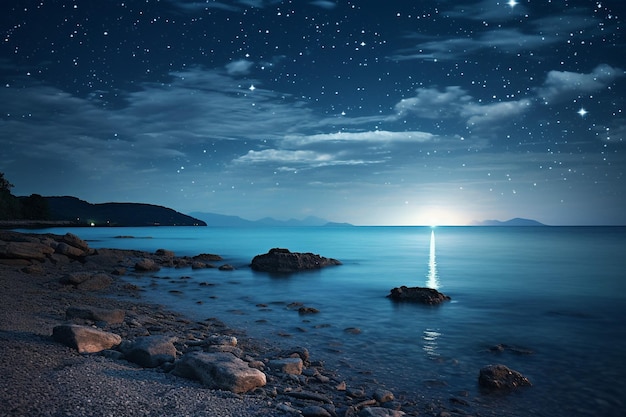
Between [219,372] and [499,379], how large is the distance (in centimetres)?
588

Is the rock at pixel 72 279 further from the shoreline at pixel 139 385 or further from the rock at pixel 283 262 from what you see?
the rock at pixel 283 262

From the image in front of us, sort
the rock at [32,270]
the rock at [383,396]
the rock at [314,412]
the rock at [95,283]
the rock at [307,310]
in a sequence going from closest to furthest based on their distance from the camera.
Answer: the rock at [314,412] → the rock at [383,396] → the rock at [307,310] → the rock at [95,283] → the rock at [32,270]

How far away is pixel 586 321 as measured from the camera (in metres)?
16.5

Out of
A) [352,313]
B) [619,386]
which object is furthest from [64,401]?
[352,313]

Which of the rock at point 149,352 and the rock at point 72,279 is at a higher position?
the rock at point 149,352

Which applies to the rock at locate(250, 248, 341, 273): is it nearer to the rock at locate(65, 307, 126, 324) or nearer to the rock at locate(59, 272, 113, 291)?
the rock at locate(59, 272, 113, 291)

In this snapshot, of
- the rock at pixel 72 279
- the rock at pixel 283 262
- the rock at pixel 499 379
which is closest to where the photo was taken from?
the rock at pixel 499 379

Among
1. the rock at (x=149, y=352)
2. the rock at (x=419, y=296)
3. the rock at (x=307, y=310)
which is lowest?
the rock at (x=307, y=310)

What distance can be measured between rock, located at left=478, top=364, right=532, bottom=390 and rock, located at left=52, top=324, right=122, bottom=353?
302 inches

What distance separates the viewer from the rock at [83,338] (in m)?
Result: 7.63

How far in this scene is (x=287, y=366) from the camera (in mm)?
8305

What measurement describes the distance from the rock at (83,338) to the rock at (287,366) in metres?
3.23

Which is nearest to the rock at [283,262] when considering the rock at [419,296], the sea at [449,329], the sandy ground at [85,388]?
the sea at [449,329]

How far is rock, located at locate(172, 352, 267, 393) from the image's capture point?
643 cm
